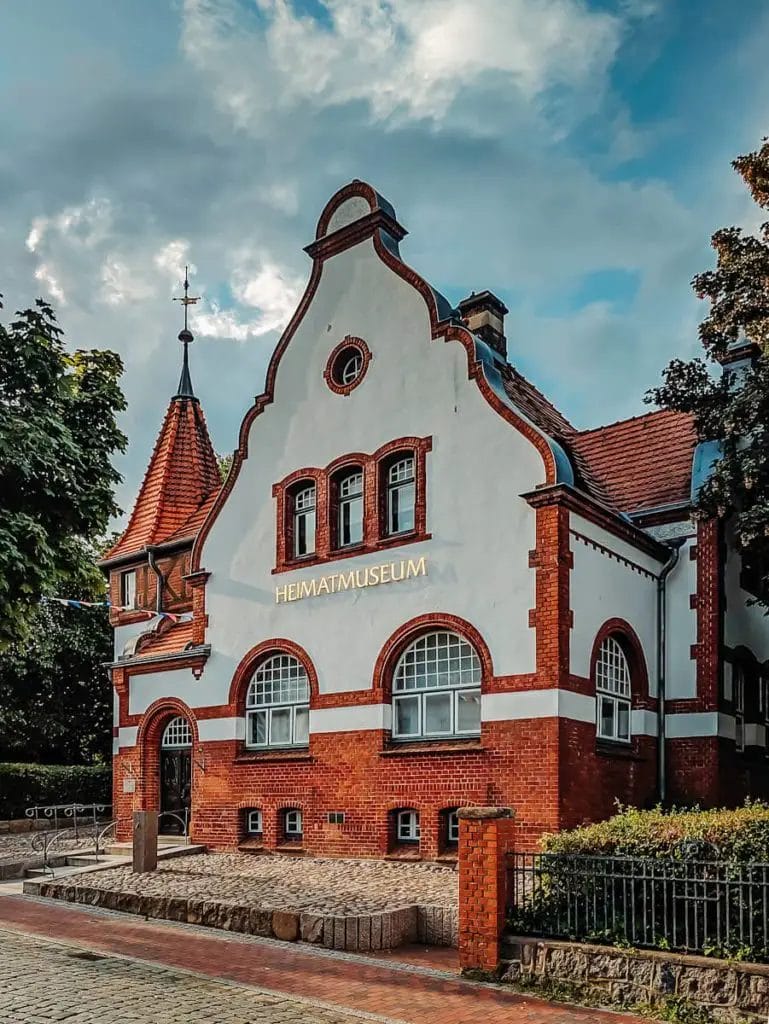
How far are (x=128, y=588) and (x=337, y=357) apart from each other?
33.6 ft

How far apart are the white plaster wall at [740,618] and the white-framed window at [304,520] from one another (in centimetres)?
739

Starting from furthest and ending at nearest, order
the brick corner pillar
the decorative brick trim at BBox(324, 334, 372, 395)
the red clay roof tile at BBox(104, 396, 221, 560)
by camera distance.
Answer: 1. the red clay roof tile at BBox(104, 396, 221, 560)
2. the decorative brick trim at BBox(324, 334, 372, 395)
3. the brick corner pillar

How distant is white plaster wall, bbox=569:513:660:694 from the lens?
16.4 metres

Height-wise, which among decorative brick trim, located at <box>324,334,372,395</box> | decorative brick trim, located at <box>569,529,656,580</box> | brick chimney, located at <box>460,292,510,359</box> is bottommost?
decorative brick trim, located at <box>569,529,656,580</box>

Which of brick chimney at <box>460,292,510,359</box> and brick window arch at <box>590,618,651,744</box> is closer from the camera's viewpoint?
brick window arch at <box>590,618,651,744</box>

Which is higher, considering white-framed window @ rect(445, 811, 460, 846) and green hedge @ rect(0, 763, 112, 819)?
white-framed window @ rect(445, 811, 460, 846)

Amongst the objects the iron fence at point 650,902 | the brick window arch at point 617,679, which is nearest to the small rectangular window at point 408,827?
the brick window arch at point 617,679

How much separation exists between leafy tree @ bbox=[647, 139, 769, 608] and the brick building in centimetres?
179

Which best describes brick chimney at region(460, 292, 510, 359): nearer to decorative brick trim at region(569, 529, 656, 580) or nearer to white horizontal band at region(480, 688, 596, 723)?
decorative brick trim at region(569, 529, 656, 580)

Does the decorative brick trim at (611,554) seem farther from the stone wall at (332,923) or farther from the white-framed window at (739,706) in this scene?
the stone wall at (332,923)

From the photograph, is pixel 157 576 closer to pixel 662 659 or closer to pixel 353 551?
pixel 353 551

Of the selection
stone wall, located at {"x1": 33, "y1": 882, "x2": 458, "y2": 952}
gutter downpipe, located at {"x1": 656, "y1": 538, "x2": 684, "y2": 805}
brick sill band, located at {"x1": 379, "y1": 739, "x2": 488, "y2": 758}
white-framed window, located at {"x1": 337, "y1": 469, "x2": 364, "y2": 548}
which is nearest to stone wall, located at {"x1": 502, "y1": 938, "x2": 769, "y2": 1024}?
stone wall, located at {"x1": 33, "y1": 882, "x2": 458, "y2": 952}

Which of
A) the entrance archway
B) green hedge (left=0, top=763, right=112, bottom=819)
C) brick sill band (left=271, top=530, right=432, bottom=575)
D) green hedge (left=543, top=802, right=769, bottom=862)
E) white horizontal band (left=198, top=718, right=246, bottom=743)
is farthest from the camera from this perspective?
green hedge (left=0, top=763, right=112, bottom=819)

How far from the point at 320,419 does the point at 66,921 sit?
968 cm
